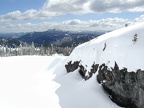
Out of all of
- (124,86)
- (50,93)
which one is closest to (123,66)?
(124,86)

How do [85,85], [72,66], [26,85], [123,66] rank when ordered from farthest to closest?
[72,66], [26,85], [85,85], [123,66]

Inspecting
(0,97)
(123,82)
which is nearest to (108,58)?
(123,82)

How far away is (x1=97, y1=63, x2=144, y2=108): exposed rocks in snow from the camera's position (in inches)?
825

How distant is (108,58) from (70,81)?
9663 millimetres

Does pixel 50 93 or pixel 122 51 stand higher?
pixel 122 51

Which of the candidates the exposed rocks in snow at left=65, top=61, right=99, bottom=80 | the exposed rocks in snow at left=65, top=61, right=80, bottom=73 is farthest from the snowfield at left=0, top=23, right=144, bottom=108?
the exposed rocks in snow at left=65, top=61, right=80, bottom=73

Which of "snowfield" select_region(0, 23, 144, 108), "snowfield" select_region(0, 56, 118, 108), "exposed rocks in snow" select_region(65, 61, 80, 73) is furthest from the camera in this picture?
"exposed rocks in snow" select_region(65, 61, 80, 73)

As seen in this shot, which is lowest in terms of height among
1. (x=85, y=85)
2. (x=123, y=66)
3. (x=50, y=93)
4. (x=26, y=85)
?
(x=26, y=85)

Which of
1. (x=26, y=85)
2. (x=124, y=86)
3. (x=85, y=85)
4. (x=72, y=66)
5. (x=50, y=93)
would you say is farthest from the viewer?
(x=72, y=66)

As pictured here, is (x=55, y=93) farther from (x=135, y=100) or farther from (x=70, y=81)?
(x=135, y=100)

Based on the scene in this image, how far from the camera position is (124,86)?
2295cm

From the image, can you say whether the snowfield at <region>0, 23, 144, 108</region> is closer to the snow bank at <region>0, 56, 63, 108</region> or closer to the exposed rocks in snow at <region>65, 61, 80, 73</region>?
the snow bank at <region>0, 56, 63, 108</region>

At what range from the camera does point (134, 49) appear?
25.9 meters

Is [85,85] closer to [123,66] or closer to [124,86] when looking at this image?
[123,66]
